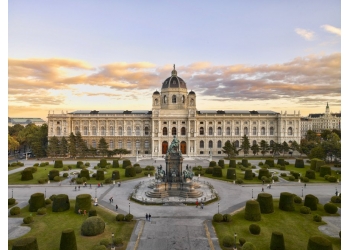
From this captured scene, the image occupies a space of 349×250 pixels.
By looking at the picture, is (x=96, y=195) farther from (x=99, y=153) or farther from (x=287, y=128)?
(x=287, y=128)

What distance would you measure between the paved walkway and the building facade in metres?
35.1

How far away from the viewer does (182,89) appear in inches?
3487

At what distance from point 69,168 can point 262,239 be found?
1906 inches

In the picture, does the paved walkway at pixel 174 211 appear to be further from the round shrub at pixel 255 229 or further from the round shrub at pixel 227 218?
the round shrub at pixel 255 229

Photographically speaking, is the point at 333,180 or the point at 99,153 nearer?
the point at 333,180

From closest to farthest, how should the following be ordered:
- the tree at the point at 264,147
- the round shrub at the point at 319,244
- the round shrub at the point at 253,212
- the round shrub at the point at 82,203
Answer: the round shrub at the point at 319,244 → the round shrub at the point at 253,212 → the round shrub at the point at 82,203 → the tree at the point at 264,147

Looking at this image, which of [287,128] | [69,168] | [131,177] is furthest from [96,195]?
[287,128]

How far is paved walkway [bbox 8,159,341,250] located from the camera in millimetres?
24656

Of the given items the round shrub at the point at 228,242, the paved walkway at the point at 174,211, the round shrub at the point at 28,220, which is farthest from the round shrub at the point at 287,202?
the round shrub at the point at 28,220

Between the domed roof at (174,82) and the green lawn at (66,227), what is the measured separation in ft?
198

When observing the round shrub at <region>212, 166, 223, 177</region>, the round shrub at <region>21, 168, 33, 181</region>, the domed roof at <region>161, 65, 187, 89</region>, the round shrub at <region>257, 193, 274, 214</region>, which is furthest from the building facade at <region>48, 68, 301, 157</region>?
the round shrub at <region>257, 193, 274, 214</region>

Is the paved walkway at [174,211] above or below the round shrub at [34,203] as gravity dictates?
below

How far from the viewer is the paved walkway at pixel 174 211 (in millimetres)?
24656

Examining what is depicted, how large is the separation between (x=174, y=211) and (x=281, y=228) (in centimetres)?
1260
